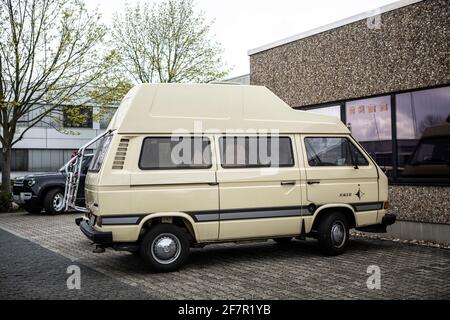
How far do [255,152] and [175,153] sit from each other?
1269 millimetres

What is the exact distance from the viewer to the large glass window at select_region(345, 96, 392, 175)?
1084 centimetres

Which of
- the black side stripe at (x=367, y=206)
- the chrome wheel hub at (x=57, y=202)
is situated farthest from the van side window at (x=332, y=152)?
the chrome wheel hub at (x=57, y=202)

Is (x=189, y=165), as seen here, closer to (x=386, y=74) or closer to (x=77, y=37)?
(x=386, y=74)

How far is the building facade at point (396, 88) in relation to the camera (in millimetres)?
9562

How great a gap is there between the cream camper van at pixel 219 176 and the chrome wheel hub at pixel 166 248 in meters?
0.01

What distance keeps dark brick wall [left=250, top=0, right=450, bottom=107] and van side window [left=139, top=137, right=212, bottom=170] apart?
15.9 feet

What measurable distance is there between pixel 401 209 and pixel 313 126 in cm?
314

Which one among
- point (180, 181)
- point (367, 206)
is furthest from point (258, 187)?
point (367, 206)

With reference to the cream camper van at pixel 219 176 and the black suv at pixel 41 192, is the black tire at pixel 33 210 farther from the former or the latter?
the cream camper van at pixel 219 176

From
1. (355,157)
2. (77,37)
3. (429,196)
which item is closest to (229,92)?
(355,157)

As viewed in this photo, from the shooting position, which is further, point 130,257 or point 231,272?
point 130,257

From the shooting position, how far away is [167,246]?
23.6ft
